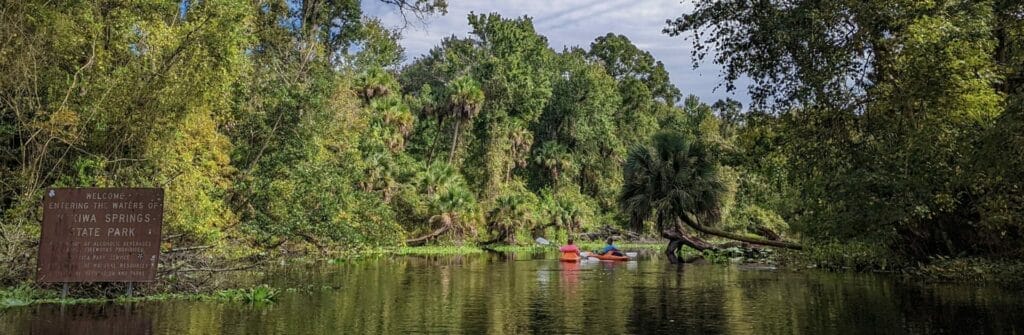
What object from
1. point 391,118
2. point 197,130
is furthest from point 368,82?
point 197,130

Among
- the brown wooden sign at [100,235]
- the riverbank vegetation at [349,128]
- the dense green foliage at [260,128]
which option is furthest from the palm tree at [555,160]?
the brown wooden sign at [100,235]

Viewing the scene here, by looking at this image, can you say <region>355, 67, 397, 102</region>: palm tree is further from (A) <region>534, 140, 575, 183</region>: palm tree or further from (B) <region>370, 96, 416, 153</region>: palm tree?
Answer: (A) <region>534, 140, 575, 183</region>: palm tree

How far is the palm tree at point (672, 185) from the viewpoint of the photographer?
112 ft

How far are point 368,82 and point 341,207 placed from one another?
1968cm

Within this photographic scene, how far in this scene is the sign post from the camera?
1227 cm

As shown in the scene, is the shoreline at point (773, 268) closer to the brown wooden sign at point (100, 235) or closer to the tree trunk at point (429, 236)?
the brown wooden sign at point (100, 235)

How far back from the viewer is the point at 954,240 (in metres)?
19.9

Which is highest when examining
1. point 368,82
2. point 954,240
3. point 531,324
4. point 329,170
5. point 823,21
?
point 368,82

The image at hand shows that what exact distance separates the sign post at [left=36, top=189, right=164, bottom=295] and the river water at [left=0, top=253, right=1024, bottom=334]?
659 millimetres

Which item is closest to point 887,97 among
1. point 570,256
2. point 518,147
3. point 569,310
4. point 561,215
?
point 569,310

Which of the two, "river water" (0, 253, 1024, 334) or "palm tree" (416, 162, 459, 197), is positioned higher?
"palm tree" (416, 162, 459, 197)

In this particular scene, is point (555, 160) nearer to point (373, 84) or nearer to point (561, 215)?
point (561, 215)

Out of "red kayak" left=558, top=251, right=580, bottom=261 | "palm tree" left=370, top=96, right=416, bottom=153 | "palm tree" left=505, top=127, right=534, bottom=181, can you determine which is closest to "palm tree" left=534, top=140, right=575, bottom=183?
"palm tree" left=505, top=127, right=534, bottom=181

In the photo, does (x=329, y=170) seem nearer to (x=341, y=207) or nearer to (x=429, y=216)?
(x=341, y=207)
